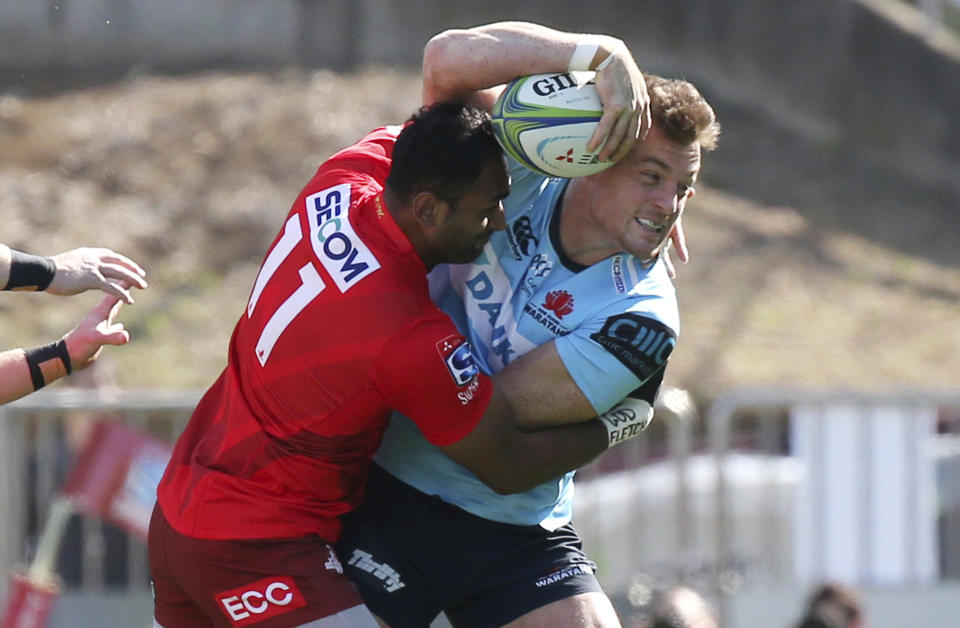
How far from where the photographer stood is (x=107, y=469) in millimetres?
6414

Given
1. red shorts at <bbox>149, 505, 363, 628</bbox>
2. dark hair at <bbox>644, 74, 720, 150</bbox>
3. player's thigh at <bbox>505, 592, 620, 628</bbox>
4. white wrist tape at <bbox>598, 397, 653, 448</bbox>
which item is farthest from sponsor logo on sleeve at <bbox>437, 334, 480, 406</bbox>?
dark hair at <bbox>644, 74, 720, 150</bbox>

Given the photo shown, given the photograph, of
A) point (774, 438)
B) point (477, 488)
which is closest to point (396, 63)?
point (774, 438)

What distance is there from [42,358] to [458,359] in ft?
4.00

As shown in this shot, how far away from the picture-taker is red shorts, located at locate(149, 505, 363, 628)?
356cm

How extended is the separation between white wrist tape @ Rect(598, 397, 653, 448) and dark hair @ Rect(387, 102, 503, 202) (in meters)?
0.74

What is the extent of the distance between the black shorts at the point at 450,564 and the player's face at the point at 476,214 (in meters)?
0.77

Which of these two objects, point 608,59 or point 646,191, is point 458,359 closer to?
point 646,191

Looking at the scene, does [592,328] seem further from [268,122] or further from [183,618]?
[268,122]

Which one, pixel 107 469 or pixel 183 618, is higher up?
pixel 183 618

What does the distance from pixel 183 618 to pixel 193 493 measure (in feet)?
1.25

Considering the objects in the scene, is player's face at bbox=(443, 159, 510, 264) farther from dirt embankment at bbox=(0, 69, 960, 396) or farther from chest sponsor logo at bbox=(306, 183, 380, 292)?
dirt embankment at bbox=(0, 69, 960, 396)

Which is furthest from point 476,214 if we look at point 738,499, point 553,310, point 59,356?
point 738,499

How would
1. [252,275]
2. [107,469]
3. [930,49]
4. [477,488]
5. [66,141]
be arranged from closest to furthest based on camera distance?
[477,488] < [107,469] < [252,275] < [66,141] < [930,49]

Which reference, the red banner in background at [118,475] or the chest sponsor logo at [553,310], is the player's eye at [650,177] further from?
the red banner in background at [118,475]
